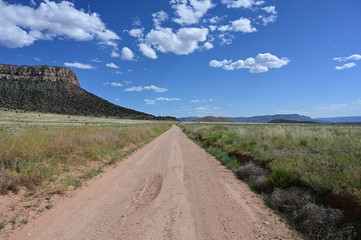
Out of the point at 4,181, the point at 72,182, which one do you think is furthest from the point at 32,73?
the point at 4,181

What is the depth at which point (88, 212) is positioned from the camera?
514cm

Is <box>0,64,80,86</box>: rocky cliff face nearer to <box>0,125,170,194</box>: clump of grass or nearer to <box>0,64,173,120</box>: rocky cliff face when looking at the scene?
<box>0,64,173,120</box>: rocky cliff face

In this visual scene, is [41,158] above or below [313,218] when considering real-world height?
above

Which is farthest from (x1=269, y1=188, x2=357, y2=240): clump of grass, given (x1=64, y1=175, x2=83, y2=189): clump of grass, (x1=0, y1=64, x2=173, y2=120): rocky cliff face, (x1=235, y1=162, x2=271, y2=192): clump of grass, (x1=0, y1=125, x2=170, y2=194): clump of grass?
(x1=0, y1=64, x2=173, y2=120): rocky cliff face

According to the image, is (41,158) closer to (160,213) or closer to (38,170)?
(38,170)

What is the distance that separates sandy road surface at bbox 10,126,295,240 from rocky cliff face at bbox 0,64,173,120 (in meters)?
86.9

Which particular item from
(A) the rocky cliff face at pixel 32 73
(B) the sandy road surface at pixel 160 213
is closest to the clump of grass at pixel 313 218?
(B) the sandy road surface at pixel 160 213

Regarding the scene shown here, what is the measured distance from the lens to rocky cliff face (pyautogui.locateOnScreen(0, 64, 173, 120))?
82500 millimetres

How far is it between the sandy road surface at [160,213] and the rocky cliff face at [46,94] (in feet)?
285

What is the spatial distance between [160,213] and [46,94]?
4022 inches

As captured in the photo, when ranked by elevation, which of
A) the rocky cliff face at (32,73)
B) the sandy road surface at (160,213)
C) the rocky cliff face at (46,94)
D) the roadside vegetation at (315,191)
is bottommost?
A: the sandy road surface at (160,213)

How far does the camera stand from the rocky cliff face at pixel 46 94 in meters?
82.5

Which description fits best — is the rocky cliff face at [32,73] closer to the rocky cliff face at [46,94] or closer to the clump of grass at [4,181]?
the rocky cliff face at [46,94]

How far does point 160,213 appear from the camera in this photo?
5.13 meters
